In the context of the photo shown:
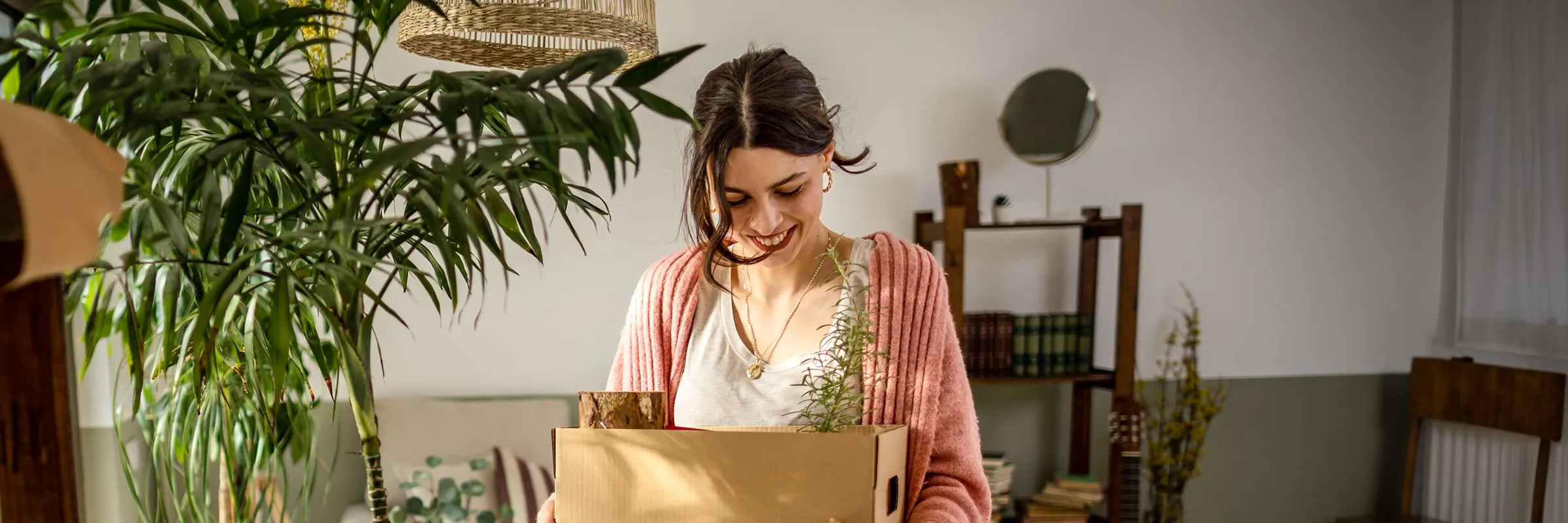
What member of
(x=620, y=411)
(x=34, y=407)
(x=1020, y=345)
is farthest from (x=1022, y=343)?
(x=34, y=407)

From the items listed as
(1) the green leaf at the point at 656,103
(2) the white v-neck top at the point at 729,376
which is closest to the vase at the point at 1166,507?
(2) the white v-neck top at the point at 729,376

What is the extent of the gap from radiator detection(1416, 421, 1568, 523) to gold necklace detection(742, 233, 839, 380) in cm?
275

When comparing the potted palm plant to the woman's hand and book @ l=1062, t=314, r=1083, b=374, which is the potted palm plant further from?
book @ l=1062, t=314, r=1083, b=374

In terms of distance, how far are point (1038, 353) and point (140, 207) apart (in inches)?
99.7

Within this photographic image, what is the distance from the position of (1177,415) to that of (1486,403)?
0.92m

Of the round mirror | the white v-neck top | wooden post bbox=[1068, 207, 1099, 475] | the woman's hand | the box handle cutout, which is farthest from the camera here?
wooden post bbox=[1068, 207, 1099, 475]

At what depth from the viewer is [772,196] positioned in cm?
140

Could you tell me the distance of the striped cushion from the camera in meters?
2.72

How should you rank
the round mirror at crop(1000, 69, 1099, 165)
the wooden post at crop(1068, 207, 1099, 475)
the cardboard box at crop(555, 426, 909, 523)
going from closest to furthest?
1. the cardboard box at crop(555, 426, 909, 523)
2. the round mirror at crop(1000, 69, 1099, 165)
3. the wooden post at crop(1068, 207, 1099, 475)

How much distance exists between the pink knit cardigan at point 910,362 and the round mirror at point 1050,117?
1662 mm

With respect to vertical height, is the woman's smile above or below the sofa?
above

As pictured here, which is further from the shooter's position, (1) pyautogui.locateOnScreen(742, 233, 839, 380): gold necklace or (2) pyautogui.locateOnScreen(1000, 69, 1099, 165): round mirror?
(2) pyautogui.locateOnScreen(1000, 69, 1099, 165): round mirror

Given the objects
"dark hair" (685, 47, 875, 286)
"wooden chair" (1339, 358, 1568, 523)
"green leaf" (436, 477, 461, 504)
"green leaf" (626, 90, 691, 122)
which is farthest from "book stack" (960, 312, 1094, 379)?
"green leaf" (626, 90, 691, 122)

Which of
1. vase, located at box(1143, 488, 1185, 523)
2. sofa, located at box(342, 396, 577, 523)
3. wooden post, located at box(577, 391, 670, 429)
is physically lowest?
vase, located at box(1143, 488, 1185, 523)
